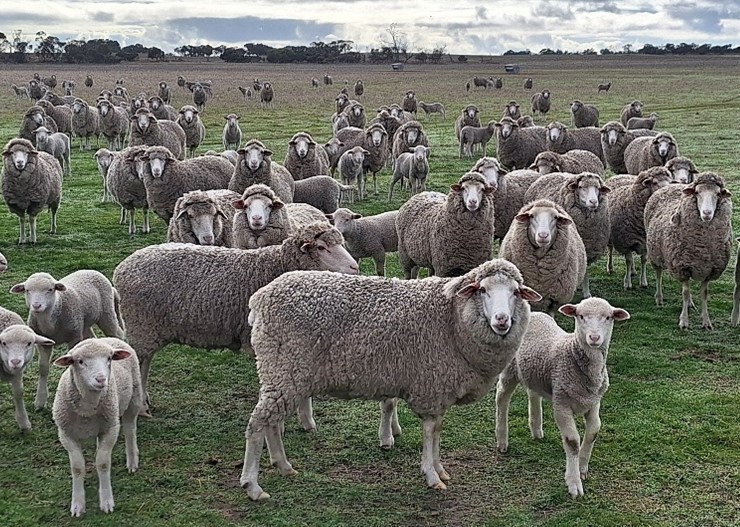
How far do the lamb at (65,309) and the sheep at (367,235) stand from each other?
3.79 meters

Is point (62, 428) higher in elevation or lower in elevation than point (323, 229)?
lower

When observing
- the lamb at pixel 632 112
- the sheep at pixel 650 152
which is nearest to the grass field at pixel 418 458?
the sheep at pixel 650 152

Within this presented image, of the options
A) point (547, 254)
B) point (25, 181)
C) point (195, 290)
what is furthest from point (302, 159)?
point (195, 290)

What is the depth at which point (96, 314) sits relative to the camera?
266 inches

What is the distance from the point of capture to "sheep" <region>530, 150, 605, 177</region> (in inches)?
472

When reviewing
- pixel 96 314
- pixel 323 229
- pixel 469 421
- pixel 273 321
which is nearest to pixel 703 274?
pixel 469 421

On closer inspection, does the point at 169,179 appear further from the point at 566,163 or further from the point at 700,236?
the point at 700,236

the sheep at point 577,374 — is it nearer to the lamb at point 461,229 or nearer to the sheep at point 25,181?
the lamb at point 461,229

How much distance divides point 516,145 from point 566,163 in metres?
6.16

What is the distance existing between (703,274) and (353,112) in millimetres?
17688

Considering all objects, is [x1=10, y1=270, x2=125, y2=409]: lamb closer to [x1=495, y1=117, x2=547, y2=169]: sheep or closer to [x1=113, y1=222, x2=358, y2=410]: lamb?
[x1=113, y1=222, x2=358, y2=410]: lamb

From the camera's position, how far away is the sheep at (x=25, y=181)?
37.8ft

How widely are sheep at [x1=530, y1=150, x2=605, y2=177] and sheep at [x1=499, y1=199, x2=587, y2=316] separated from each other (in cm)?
441

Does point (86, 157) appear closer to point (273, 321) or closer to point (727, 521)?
point (273, 321)
